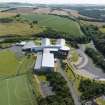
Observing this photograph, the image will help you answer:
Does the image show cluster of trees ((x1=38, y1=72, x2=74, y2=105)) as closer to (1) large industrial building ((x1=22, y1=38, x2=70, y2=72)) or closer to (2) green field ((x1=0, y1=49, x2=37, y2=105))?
(2) green field ((x1=0, y1=49, x2=37, y2=105))

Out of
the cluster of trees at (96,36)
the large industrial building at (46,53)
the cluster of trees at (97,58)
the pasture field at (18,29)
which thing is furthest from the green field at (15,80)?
the pasture field at (18,29)

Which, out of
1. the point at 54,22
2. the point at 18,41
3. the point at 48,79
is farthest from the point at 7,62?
the point at 54,22

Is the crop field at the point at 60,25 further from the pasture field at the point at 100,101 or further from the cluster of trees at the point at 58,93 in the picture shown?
the pasture field at the point at 100,101

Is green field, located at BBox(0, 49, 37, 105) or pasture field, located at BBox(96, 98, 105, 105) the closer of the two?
pasture field, located at BBox(96, 98, 105, 105)

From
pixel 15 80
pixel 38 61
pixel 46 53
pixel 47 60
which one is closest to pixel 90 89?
pixel 15 80

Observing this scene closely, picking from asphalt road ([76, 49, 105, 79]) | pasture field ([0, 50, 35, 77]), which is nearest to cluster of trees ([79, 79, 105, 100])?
asphalt road ([76, 49, 105, 79])

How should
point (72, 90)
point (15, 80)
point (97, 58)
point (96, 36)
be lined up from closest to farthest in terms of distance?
point (72, 90) < point (15, 80) < point (97, 58) < point (96, 36)

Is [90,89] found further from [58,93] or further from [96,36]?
[96,36]
